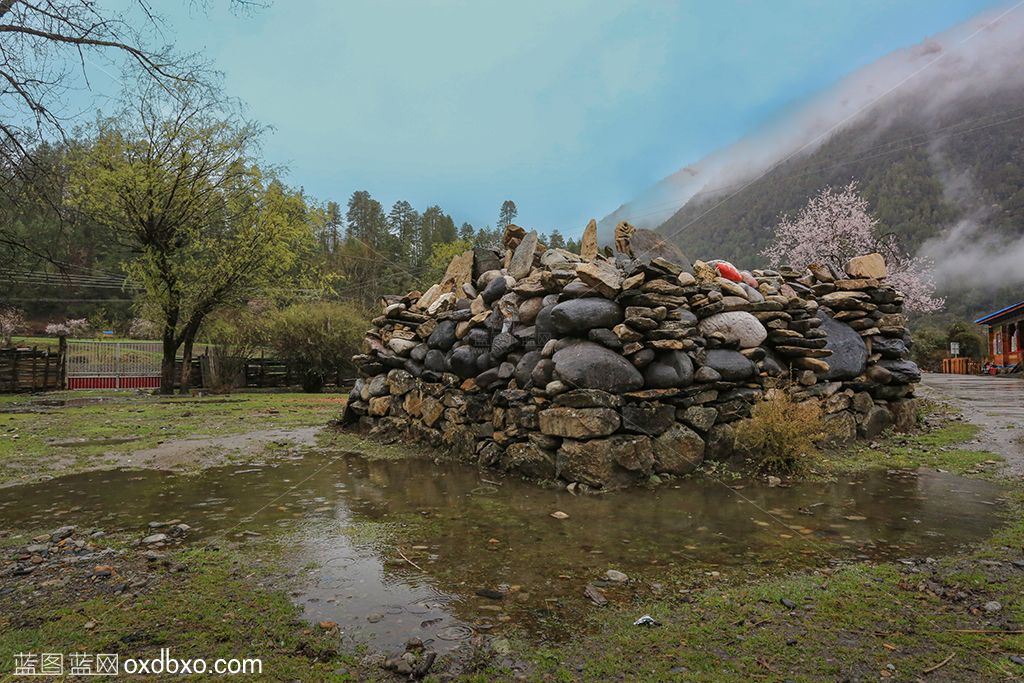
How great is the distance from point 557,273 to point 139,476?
4807 mm

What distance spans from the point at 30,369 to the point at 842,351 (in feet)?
80.9

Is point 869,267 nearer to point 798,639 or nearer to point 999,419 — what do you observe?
point 999,419

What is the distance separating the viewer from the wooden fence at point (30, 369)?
19016mm

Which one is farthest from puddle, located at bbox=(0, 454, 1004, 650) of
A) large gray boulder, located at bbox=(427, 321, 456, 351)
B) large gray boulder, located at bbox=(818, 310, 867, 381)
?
large gray boulder, located at bbox=(427, 321, 456, 351)

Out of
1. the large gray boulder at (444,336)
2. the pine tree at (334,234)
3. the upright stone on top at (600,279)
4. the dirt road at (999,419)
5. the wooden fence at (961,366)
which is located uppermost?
the pine tree at (334,234)

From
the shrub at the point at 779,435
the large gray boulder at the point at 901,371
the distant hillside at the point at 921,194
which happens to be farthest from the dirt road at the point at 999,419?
the distant hillside at the point at 921,194

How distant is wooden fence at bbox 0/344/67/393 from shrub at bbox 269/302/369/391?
7.43m

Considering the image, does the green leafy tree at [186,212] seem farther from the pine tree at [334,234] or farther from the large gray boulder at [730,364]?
the pine tree at [334,234]

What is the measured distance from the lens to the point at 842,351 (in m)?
7.02

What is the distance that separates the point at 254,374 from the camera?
24.0 metres

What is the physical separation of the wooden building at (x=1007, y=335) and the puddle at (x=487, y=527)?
29.9m

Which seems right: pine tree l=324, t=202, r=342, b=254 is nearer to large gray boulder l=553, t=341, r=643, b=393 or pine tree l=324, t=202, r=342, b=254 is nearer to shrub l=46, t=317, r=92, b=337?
shrub l=46, t=317, r=92, b=337

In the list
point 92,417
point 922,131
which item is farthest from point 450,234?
point 922,131

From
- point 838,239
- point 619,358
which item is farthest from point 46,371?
point 838,239
